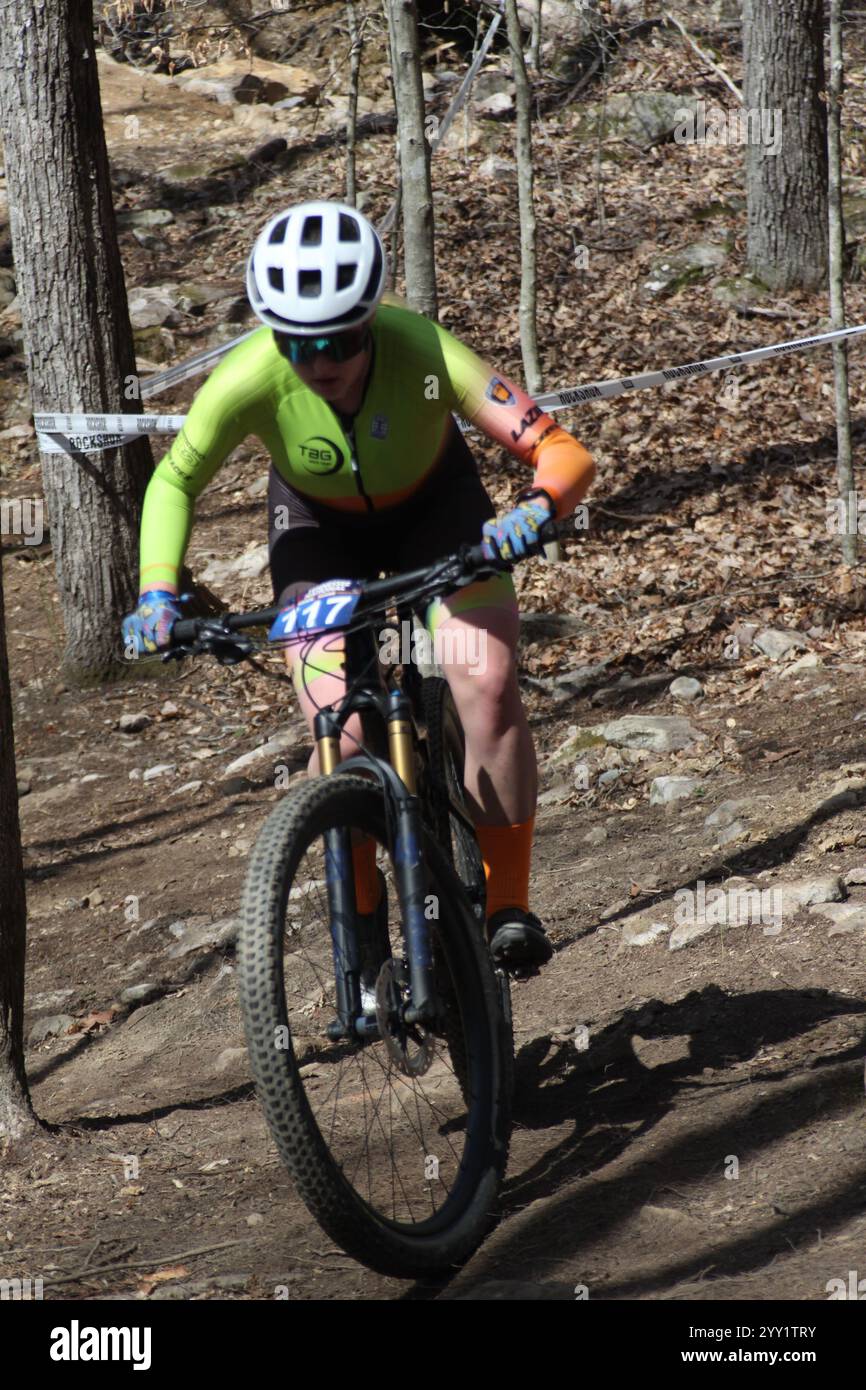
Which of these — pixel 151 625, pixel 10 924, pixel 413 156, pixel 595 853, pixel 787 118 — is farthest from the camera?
pixel 787 118

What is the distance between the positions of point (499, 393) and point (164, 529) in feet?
3.03

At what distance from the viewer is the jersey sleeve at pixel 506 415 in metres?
3.37

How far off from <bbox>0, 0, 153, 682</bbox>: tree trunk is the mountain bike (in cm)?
522

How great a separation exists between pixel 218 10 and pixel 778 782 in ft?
52.7

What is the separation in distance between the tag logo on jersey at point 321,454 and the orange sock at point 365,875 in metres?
1.06

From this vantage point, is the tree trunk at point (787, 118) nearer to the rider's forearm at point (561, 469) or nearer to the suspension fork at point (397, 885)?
the rider's forearm at point (561, 469)

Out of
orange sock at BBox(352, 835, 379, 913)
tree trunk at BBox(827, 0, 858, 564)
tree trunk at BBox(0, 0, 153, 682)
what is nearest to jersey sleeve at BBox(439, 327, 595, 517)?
orange sock at BBox(352, 835, 379, 913)

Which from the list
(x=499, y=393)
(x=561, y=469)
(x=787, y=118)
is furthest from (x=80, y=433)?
(x=787, y=118)

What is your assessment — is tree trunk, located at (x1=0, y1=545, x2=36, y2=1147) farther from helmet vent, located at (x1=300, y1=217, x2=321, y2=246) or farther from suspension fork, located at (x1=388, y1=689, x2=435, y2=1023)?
helmet vent, located at (x1=300, y1=217, x2=321, y2=246)

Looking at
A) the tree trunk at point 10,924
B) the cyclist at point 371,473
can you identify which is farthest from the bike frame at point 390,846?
the tree trunk at point 10,924

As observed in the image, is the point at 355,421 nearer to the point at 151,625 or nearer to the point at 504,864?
the point at 151,625

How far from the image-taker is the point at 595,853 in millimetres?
5781
